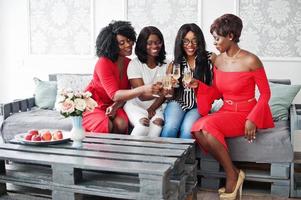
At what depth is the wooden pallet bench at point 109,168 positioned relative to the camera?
2127mm

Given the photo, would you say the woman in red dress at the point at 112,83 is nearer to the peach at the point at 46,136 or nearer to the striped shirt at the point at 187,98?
the striped shirt at the point at 187,98

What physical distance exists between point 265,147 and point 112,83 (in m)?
1.29

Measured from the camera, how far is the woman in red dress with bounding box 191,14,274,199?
9.39 feet

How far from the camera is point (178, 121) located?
3141mm

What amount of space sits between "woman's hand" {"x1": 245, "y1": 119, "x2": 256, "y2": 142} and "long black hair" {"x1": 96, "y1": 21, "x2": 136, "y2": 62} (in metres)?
1.18

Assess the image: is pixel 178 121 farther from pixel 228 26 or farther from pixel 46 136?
pixel 46 136

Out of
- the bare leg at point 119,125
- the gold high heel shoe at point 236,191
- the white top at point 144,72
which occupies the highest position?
the white top at point 144,72

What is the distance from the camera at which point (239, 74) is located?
296 centimetres

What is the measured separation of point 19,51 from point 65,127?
1648 millimetres

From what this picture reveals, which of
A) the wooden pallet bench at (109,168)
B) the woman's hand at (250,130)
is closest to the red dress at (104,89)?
the wooden pallet bench at (109,168)

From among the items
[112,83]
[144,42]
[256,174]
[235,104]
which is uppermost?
[144,42]

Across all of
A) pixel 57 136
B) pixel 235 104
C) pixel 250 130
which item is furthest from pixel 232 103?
pixel 57 136

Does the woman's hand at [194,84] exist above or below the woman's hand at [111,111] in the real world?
above

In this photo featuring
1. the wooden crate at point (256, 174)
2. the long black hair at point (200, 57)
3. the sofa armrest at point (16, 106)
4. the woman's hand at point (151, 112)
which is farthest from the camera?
the sofa armrest at point (16, 106)
